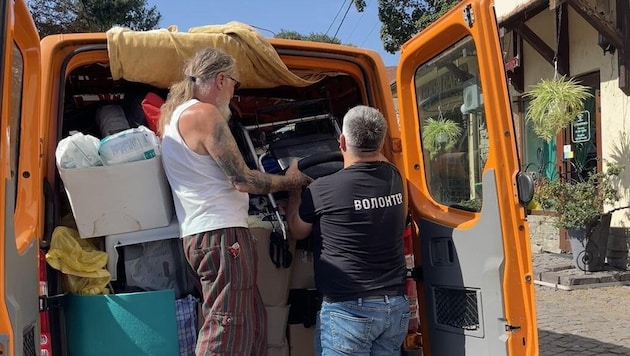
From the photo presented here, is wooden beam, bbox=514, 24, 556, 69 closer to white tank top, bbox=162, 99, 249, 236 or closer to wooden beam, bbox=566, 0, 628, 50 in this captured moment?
→ wooden beam, bbox=566, 0, 628, 50

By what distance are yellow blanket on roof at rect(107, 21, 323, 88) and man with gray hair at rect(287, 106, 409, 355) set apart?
0.67 metres

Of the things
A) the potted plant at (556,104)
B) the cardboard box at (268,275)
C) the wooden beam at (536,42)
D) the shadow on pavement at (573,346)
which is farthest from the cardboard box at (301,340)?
the wooden beam at (536,42)

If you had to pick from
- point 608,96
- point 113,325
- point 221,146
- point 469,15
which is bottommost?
point 113,325

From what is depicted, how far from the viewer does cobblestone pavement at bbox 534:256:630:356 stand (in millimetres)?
5309

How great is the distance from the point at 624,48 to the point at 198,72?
6.52m

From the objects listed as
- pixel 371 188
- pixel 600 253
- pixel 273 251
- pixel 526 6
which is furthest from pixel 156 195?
pixel 526 6

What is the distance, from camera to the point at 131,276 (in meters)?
2.87

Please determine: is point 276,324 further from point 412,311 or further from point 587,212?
point 587,212

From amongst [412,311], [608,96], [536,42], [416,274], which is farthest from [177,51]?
[536,42]

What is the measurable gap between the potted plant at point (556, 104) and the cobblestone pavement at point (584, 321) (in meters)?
2.04

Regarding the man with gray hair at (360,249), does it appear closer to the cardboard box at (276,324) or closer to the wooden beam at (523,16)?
the cardboard box at (276,324)

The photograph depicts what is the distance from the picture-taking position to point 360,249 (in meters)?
2.72

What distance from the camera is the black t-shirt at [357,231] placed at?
270cm

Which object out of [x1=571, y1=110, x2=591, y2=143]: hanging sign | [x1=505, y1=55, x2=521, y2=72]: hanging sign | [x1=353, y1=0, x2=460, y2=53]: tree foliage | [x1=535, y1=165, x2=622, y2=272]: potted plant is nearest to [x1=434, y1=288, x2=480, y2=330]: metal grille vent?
[x1=535, y1=165, x2=622, y2=272]: potted plant
